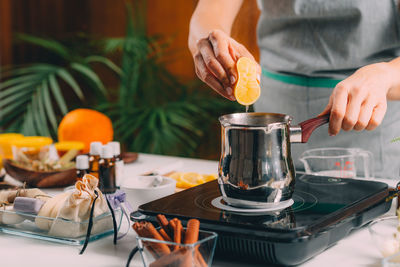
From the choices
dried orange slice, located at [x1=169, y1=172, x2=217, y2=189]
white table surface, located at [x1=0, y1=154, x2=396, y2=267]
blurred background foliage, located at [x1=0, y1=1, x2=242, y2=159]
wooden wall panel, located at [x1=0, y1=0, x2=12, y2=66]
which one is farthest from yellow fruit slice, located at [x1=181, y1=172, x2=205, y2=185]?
wooden wall panel, located at [x1=0, y1=0, x2=12, y2=66]

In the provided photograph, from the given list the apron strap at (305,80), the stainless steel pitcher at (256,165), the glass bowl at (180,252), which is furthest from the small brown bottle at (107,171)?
the apron strap at (305,80)

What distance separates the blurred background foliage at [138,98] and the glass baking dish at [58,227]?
1.91m

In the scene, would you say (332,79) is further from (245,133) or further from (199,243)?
(199,243)

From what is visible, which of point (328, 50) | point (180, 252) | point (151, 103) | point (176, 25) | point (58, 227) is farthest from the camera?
point (176, 25)

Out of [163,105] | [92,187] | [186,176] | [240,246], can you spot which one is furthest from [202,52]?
[163,105]

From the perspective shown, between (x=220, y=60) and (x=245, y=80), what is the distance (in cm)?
8

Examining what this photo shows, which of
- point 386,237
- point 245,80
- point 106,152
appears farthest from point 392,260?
point 106,152

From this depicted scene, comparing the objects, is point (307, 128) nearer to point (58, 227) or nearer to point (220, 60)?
point (220, 60)

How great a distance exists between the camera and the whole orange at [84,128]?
1.93 meters

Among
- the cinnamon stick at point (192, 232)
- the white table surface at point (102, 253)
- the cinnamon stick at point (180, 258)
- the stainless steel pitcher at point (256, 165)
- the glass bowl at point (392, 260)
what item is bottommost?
the white table surface at point (102, 253)

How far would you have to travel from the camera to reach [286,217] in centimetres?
92

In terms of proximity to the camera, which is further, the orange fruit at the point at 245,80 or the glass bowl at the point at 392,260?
the orange fruit at the point at 245,80

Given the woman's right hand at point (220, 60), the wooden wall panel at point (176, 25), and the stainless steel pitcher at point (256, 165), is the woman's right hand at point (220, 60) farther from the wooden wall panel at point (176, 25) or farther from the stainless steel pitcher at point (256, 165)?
the wooden wall panel at point (176, 25)

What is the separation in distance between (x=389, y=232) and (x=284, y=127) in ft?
0.84
